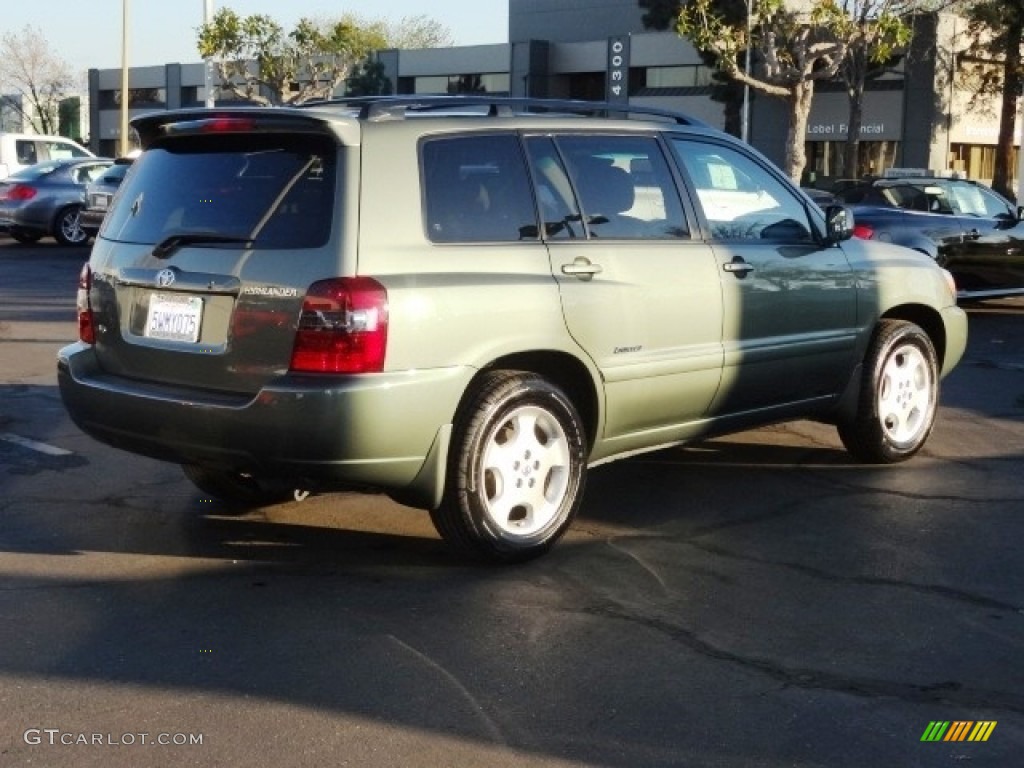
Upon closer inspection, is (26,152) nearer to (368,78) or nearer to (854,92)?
(854,92)

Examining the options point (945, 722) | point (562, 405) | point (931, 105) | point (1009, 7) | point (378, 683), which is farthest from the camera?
Result: point (931, 105)

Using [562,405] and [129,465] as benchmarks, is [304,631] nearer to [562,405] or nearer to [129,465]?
[562,405]

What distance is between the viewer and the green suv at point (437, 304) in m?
5.32

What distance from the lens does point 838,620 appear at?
5.16 m

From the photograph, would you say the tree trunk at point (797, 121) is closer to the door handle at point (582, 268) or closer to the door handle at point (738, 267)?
the door handle at point (738, 267)

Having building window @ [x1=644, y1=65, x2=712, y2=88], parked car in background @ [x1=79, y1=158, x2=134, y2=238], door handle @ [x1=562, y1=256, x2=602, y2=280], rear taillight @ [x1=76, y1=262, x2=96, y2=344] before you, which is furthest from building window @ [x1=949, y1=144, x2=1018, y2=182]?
rear taillight @ [x1=76, y1=262, x2=96, y2=344]

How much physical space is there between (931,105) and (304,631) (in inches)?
2038

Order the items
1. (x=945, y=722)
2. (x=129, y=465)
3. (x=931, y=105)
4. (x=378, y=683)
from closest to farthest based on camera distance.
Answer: (x=945, y=722)
(x=378, y=683)
(x=129, y=465)
(x=931, y=105)

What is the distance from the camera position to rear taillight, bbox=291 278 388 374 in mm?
5223

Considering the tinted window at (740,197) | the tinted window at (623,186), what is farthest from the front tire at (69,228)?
the tinted window at (623,186)

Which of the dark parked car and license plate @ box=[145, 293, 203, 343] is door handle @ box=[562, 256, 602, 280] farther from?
the dark parked car

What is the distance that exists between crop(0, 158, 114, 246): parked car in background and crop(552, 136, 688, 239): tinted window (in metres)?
19.8

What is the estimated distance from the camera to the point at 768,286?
6840 mm

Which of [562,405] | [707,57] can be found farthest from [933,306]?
[707,57]
